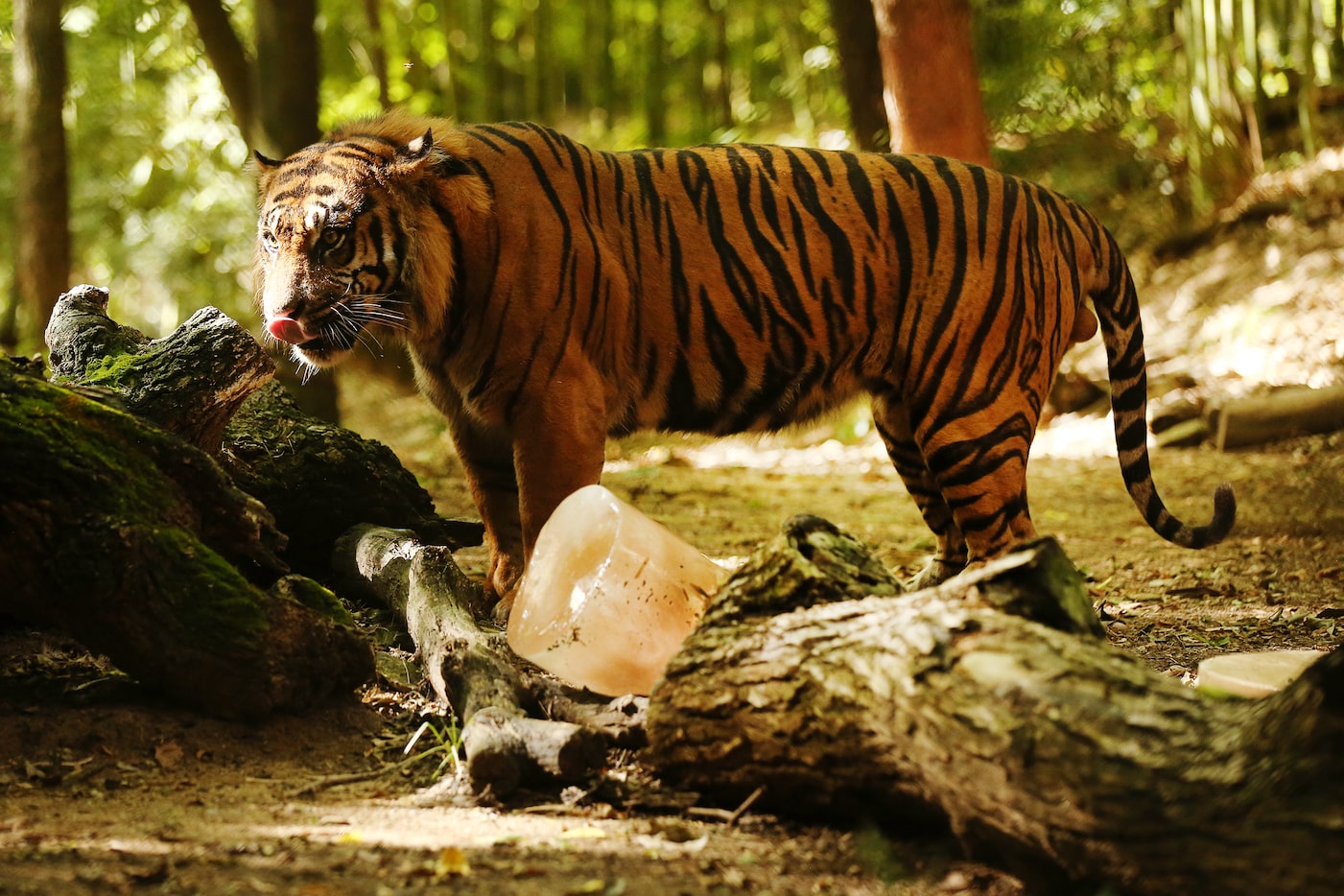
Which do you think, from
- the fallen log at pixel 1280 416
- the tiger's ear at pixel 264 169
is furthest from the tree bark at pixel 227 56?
the fallen log at pixel 1280 416

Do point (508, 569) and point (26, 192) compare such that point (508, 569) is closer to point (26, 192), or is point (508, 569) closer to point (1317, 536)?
point (1317, 536)

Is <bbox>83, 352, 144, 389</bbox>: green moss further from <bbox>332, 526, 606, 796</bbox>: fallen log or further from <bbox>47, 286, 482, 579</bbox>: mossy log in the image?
<bbox>332, 526, 606, 796</bbox>: fallen log

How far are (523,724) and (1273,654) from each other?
1.93 metres

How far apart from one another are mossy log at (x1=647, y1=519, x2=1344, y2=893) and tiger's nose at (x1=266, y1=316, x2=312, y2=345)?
180cm

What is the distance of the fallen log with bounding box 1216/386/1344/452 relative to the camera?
7.46 m

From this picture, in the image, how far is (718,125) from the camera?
57.7ft

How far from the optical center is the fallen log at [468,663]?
8.43ft

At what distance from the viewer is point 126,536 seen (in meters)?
2.77

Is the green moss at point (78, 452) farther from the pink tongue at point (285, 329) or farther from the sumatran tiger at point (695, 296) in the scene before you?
the sumatran tiger at point (695, 296)

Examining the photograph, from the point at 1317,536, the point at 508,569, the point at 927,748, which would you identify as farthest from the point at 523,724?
the point at 1317,536

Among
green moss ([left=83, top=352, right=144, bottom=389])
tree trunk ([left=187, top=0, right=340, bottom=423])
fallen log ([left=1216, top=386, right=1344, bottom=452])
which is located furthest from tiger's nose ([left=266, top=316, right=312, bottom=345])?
fallen log ([left=1216, top=386, right=1344, bottom=452])

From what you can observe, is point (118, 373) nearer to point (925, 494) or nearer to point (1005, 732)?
point (1005, 732)

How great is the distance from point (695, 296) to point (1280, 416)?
17.0 feet

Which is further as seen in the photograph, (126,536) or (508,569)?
(508,569)
